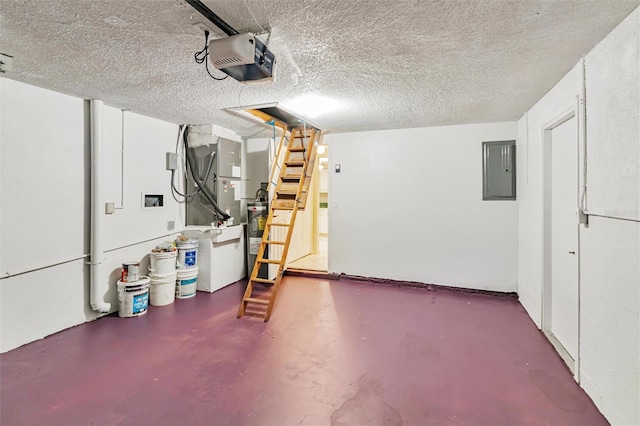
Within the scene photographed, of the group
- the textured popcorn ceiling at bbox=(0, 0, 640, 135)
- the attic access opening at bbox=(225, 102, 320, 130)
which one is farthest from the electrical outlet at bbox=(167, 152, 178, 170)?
the attic access opening at bbox=(225, 102, 320, 130)

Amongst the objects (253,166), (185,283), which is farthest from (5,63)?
(253,166)

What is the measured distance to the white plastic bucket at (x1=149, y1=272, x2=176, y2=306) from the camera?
3.75 m

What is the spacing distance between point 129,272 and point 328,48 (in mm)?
3134

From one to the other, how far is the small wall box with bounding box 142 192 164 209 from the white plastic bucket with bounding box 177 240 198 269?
568mm

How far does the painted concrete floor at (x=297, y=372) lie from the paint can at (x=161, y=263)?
0.46m

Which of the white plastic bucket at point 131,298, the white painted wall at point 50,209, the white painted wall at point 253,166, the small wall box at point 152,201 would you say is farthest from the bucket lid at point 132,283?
the white painted wall at point 253,166

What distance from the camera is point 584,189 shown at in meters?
2.15

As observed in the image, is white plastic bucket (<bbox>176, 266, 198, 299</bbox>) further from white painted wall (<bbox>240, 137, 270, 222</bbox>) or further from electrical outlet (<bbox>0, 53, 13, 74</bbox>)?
electrical outlet (<bbox>0, 53, 13, 74</bbox>)

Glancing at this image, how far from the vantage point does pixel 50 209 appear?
290 cm

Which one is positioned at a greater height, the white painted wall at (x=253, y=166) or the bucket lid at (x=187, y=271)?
the white painted wall at (x=253, y=166)

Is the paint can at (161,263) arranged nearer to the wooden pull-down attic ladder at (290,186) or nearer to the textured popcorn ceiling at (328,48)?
the wooden pull-down attic ladder at (290,186)

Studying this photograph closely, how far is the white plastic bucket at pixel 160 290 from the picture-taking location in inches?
147

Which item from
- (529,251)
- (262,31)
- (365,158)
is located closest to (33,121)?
(262,31)

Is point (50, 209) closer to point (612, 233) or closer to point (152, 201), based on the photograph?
point (152, 201)
